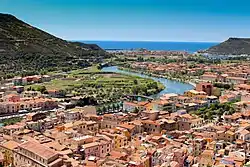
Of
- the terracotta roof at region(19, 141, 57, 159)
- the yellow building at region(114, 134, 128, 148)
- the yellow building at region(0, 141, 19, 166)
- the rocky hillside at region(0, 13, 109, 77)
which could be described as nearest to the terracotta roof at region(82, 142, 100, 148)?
the yellow building at region(114, 134, 128, 148)

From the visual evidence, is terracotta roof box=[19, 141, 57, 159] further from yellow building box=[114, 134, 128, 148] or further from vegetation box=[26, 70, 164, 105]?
vegetation box=[26, 70, 164, 105]

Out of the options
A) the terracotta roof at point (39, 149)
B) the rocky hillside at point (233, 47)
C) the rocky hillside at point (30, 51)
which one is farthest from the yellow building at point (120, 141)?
the rocky hillside at point (233, 47)

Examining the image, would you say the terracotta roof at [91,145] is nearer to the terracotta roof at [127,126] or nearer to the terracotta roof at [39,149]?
the terracotta roof at [39,149]

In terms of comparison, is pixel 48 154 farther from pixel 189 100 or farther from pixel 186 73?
pixel 186 73

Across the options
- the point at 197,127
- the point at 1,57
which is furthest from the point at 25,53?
the point at 197,127

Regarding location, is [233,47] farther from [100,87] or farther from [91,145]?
[91,145]

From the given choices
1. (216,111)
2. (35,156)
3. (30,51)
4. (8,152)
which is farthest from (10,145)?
(30,51)

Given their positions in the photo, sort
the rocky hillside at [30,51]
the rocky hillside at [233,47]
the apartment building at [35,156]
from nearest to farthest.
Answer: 1. the apartment building at [35,156]
2. the rocky hillside at [30,51]
3. the rocky hillside at [233,47]
